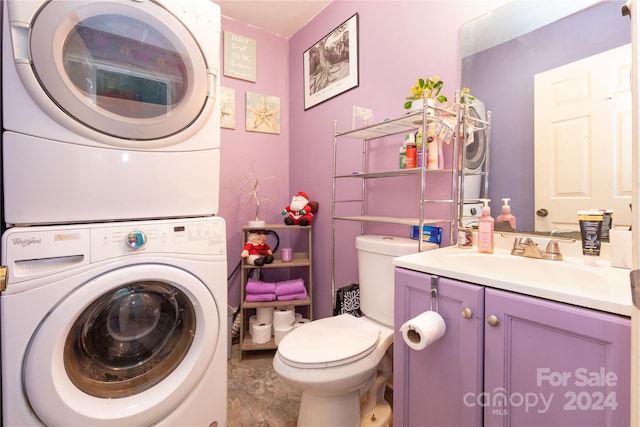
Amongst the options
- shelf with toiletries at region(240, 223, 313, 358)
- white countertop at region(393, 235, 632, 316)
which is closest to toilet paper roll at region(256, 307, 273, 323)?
shelf with toiletries at region(240, 223, 313, 358)

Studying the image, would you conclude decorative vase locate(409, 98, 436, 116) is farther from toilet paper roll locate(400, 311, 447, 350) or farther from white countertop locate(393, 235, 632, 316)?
toilet paper roll locate(400, 311, 447, 350)

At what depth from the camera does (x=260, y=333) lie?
196 cm

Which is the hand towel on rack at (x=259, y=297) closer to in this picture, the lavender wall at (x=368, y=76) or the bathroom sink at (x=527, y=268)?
the lavender wall at (x=368, y=76)

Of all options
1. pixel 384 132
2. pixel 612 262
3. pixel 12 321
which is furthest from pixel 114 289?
pixel 612 262

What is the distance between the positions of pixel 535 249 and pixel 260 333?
5.34 feet

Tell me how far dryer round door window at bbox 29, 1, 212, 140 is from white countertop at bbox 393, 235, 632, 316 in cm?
100

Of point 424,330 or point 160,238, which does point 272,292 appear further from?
point 424,330

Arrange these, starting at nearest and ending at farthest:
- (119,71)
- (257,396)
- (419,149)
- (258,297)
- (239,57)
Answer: (119,71) < (419,149) < (257,396) < (258,297) < (239,57)

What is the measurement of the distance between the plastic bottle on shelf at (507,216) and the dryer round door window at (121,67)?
1277 millimetres

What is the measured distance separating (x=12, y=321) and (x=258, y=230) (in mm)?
1361

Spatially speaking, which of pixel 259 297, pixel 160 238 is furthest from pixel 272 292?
pixel 160 238

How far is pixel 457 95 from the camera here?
1278 millimetres

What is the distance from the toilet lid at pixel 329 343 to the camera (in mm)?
1087

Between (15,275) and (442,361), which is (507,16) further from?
(15,275)
